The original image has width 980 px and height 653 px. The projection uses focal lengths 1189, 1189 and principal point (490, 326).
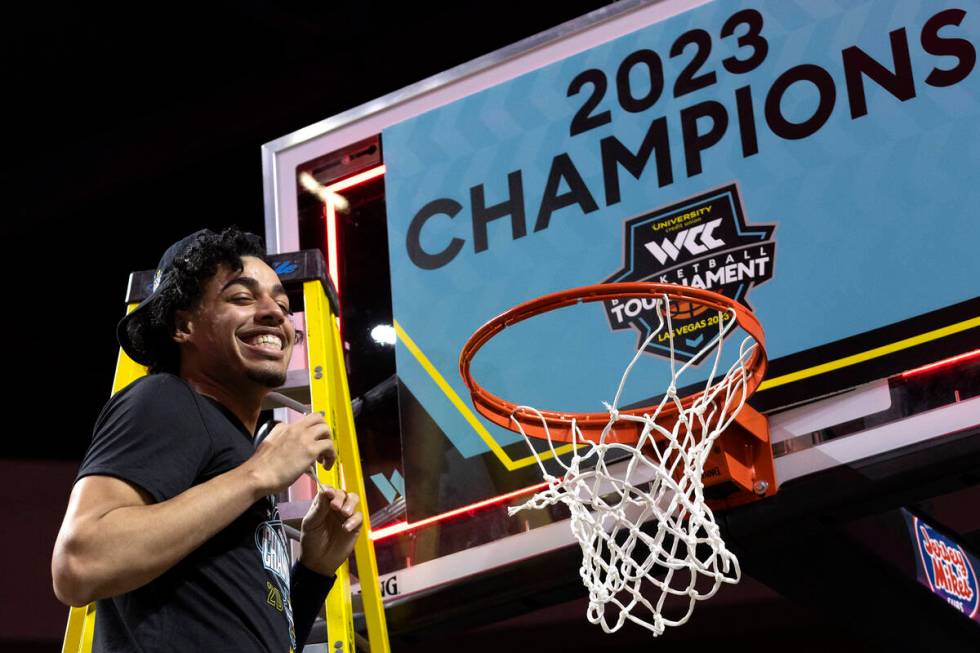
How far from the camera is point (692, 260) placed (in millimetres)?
2732

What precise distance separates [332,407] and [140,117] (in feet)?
12.1

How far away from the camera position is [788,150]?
275cm

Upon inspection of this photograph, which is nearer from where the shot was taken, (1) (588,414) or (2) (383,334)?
(1) (588,414)

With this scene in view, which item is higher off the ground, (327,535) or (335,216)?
(335,216)

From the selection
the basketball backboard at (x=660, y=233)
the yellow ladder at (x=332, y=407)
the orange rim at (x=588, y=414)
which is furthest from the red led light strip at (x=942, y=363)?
the yellow ladder at (x=332, y=407)

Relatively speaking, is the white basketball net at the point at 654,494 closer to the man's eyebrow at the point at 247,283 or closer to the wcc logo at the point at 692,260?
the wcc logo at the point at 692,260

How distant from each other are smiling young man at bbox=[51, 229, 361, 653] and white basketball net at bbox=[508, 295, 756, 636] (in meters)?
0.63

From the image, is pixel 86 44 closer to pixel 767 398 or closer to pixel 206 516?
pixel 767 398

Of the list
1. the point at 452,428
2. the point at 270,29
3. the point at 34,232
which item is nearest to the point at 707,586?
the point at 452,428

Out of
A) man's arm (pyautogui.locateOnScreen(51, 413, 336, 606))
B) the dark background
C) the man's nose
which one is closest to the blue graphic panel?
the man's nose

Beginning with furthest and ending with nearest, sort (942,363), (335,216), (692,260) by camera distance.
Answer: (335,216) → (692,260) → (942,363)

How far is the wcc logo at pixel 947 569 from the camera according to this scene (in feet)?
9.66

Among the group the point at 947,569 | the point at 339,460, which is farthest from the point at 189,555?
the point at 947,569

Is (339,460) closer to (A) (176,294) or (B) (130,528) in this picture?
(A) (176,294)
